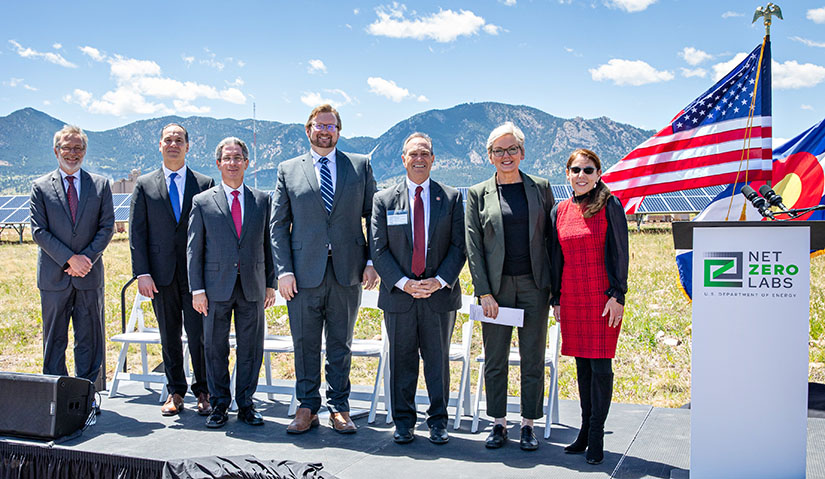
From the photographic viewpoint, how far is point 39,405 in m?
4.61

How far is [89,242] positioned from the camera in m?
5.42

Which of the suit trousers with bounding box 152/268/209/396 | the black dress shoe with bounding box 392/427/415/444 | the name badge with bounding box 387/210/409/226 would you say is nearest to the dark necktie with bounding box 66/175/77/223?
the suit trousers with bounding box 152/268/209/396

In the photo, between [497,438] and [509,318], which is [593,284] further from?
[497,438]

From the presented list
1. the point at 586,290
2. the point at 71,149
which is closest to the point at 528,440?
the point at 586,290

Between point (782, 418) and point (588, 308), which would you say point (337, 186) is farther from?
point (782, 418)

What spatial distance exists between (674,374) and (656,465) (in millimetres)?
3395

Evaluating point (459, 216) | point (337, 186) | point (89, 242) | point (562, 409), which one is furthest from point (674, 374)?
point (89, 242)

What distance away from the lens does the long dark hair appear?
409cm

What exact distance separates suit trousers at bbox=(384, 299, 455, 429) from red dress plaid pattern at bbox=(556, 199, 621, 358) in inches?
35.9

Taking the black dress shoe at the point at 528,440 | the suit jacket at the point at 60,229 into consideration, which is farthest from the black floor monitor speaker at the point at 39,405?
the black dress shoe at the point at 528,440

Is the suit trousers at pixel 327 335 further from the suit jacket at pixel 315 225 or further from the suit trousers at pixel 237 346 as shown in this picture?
the suit trousers at pixel 237 346

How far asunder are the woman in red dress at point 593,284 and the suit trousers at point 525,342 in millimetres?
239

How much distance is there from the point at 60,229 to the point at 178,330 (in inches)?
48.9

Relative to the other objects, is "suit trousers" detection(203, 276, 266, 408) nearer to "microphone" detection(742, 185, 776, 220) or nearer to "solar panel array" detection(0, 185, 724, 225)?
"microphone" detection(742, 185, 776, 220)
